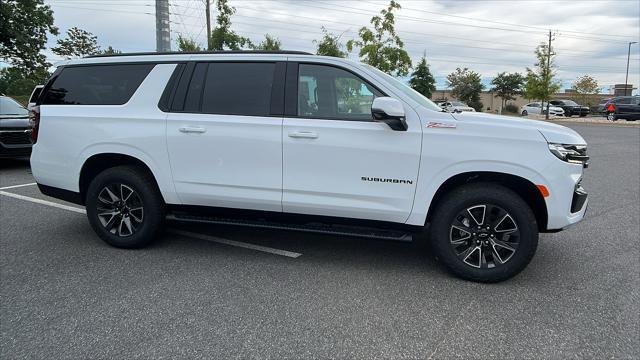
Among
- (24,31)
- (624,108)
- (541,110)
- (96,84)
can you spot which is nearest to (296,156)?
(96,84)

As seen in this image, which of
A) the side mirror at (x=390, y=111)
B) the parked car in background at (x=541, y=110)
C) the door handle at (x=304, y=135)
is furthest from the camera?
the parked car in background at (x=541, y=110)

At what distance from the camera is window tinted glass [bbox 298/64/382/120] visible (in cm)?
395

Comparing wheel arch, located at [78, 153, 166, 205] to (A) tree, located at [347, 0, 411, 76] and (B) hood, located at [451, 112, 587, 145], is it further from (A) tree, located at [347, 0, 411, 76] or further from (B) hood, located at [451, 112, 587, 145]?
(A) tree, located at [347, 0, 411, 76]

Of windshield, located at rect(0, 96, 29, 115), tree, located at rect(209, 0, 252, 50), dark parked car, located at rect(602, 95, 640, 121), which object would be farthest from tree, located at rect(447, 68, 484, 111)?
windshield, located at rect(0, 96, 29, 115)

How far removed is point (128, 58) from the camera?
4621mm

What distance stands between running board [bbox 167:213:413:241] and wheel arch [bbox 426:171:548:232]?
36 centimetres

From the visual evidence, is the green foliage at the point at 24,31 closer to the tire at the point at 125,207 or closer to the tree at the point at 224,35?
the tree at the point at 224,35

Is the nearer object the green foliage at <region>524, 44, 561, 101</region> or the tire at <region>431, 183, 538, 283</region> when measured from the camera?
the tire at <region>431, 183, 538, 283</region>

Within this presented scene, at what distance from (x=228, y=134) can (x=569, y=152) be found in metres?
2.93

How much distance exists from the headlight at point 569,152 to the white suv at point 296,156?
0.02m

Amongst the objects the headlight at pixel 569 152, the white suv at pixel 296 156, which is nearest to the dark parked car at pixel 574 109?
the white suv at pixel 296 156

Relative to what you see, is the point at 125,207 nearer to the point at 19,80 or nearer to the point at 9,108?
the point at 9,108

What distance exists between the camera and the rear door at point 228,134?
4086 millimetres

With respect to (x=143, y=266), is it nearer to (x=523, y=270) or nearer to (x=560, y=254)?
(x=523, y=270)
